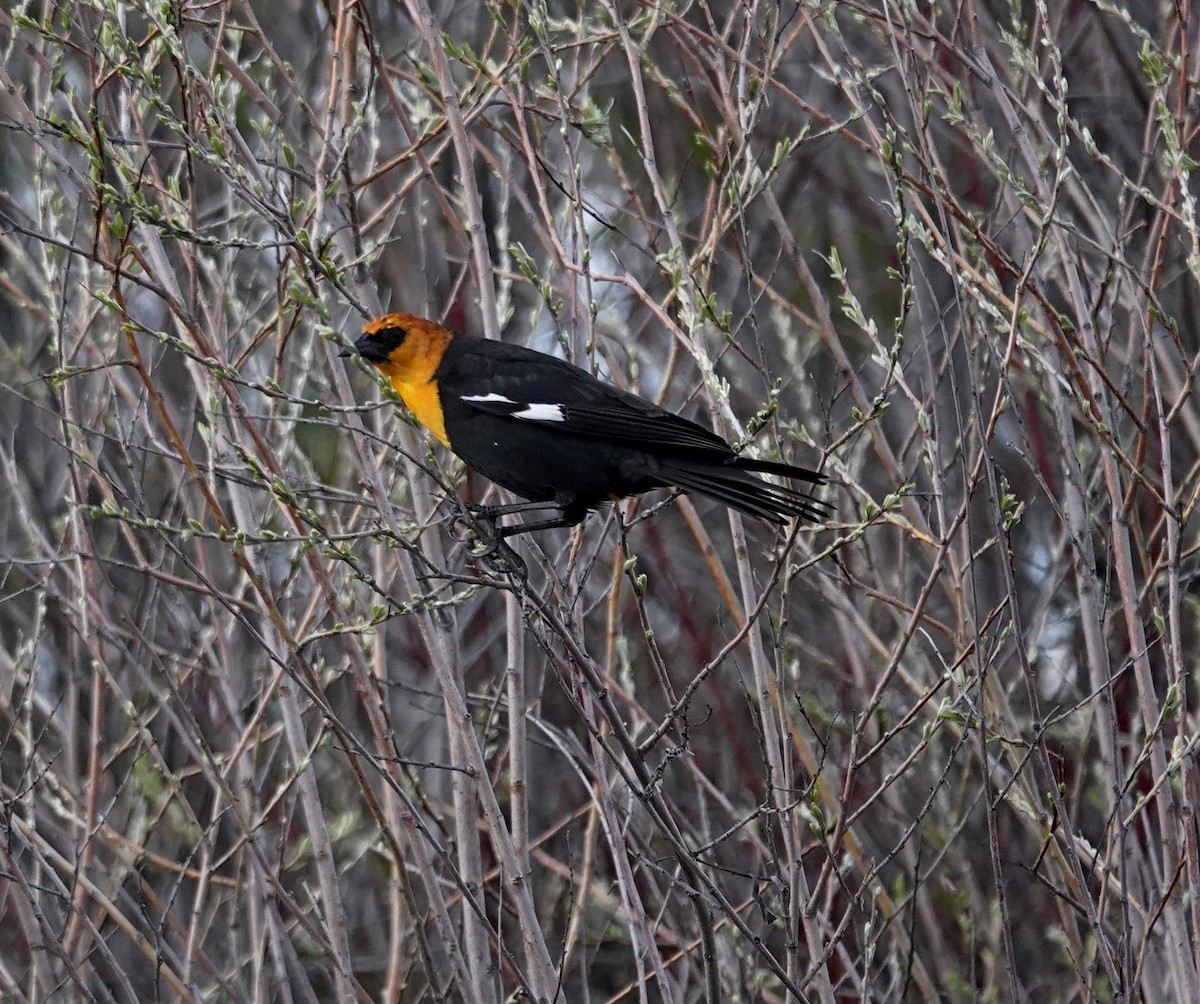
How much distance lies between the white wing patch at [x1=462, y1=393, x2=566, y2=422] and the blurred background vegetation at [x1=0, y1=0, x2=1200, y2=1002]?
1.20 feet

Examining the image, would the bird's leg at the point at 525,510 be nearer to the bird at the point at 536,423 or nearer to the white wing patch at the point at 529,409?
the bird at the point at 536,423

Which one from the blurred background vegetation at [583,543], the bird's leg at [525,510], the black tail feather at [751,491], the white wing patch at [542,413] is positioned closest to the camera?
the blurred background vegetation at [583,543]

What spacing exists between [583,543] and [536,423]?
822mm

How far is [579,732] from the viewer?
6215 mm

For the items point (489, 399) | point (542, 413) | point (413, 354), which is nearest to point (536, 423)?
point (542, 413)

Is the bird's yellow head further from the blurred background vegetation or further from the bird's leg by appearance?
the bird's leg

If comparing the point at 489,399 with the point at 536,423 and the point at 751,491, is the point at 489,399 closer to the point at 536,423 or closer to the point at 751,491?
the point at 536,423

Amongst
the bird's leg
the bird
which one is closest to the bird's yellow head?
the bird

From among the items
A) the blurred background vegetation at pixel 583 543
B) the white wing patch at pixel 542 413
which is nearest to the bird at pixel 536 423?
the white wing patch at pixel 542 413

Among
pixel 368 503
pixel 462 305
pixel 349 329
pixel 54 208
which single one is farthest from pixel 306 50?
pixel 368 503

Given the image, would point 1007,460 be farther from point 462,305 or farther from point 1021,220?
point 1021,220

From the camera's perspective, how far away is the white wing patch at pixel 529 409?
12.9ft

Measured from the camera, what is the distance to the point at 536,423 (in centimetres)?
393

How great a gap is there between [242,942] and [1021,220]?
15.0ft
